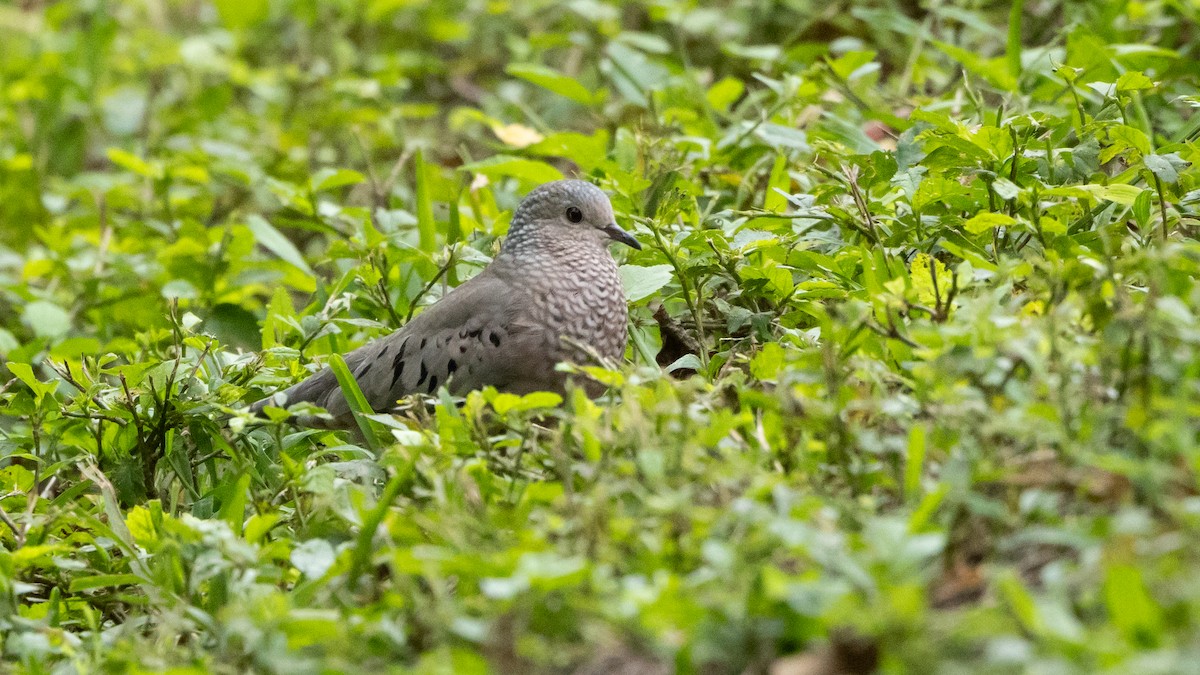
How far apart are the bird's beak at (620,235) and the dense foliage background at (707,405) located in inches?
1.9

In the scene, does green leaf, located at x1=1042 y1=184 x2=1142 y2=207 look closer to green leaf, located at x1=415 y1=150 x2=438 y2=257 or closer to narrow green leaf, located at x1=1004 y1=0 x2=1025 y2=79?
narrow green leaf, located at x1=1004 y1=0 x2=1025 y2=79

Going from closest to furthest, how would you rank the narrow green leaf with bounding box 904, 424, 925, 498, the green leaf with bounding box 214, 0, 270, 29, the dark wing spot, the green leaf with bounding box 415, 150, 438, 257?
the narrow green leaf with bounding box 904, 424, 925, 498 < the dark wing spot < the green leaf with bounding box 415, 150, 438, 257 < the green leaf with bounding box 214, 0, 270, 29

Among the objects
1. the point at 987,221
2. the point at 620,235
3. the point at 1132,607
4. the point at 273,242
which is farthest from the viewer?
the point at 273,242

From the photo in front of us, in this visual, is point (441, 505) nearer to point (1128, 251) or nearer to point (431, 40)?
point (1128, 251)

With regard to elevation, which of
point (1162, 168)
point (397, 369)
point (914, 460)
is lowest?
point (397, 369)

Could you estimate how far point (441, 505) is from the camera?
2240 millimetres

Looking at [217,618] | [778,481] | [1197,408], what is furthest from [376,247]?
[1197,408]

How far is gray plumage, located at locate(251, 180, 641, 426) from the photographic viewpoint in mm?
3412

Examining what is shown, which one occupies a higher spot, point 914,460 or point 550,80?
point 550,80

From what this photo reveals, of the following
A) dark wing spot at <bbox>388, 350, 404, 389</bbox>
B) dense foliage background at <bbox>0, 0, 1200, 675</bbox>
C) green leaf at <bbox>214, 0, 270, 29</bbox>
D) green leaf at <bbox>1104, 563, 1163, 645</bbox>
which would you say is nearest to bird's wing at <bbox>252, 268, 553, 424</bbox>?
dark wing spot at <bbox>388, 350, 404, 389</bbox>

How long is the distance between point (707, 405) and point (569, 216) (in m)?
1.34

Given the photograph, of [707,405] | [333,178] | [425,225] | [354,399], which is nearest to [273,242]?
[333,178]

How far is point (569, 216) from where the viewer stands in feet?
12.1

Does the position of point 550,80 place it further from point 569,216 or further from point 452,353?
point 452,353
